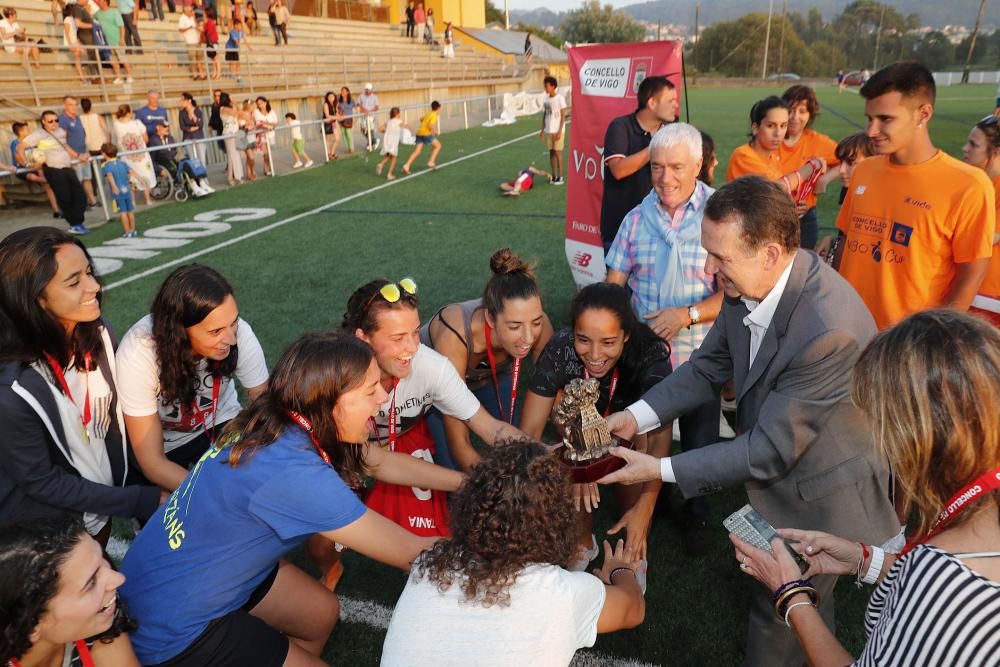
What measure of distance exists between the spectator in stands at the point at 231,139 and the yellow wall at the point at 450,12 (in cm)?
3104

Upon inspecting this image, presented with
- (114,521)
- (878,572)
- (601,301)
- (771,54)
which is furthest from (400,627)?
(771,54)

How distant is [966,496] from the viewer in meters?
1.43

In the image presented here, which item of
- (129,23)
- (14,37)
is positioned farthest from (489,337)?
(129,23)

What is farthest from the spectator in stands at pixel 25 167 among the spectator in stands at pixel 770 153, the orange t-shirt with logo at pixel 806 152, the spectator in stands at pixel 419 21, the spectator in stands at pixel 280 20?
the spectator in stands at pixel 419 21

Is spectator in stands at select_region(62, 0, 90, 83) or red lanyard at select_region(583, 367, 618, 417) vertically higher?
spectator in stands at select_region(62, 0, 90, 83)

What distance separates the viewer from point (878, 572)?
210 cm

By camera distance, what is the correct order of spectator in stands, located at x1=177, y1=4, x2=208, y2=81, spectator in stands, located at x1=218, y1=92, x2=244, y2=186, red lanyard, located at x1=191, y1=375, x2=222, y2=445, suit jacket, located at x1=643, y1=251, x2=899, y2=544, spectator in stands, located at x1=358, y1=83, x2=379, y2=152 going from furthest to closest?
1. spectator in stands, located at x1=358, y1=83, x2=379, y2=152
2. spectator in stands, located at x1=177, y1=4, x2=208, y2=81
3. spectator in stands, located at x1=218, y1=92, x2=244, y2=186
4. red lanyard, located at x1=191, y1=375, x2=222, y2=445
5. suit jacket, located at x1=643, y1=251, x2=899, y2=544

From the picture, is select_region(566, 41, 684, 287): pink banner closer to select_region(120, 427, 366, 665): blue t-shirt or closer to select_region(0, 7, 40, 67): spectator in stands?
select_region(120, 427, 366, 665): blue t-shirt

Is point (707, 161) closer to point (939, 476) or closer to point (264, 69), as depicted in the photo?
point (939, 476)

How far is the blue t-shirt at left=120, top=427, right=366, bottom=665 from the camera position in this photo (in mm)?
2123

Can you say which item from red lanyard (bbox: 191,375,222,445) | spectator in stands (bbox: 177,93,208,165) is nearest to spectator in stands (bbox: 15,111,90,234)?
spectator in stands (bbox: 177,93,208,165)

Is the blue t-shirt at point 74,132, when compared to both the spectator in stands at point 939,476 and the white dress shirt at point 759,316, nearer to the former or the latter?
the white dress shirt at point 759,316

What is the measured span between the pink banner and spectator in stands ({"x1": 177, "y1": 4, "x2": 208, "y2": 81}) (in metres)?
18.0

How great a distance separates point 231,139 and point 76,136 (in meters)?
3.17
